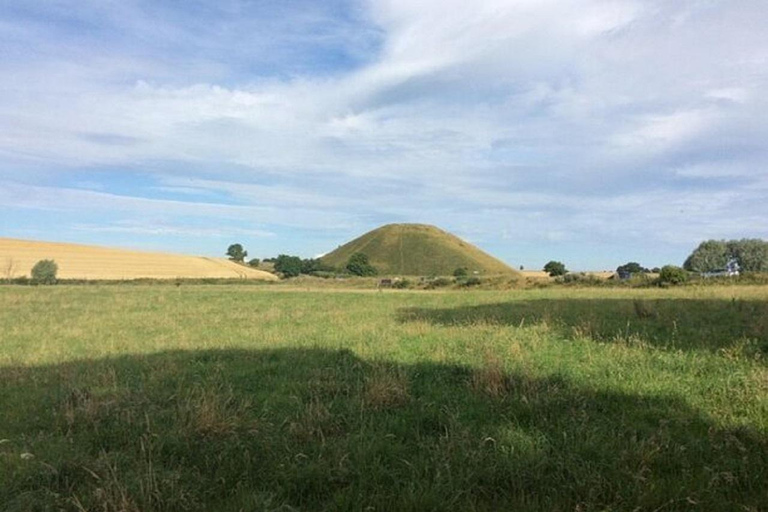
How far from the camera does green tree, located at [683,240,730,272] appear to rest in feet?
303

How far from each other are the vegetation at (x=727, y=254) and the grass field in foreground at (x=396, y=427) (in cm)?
8935

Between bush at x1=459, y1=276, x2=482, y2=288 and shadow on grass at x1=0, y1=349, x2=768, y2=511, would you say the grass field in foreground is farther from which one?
bush at x1=459, y1=276, x2=482, y2=288

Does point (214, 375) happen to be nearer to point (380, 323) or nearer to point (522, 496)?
point (522, 496)

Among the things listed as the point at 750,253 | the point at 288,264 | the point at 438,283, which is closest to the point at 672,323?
the point at 438,283

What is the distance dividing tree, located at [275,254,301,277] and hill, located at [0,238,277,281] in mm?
34689

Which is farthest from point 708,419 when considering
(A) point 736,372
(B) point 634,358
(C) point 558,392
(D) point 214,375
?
(D) point 214,375

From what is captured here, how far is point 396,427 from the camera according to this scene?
21.0 feet

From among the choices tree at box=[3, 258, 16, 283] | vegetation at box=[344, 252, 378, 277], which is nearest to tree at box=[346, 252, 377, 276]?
vegetation at box=[344, 252, 378, 277]

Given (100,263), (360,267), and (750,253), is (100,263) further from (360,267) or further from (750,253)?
(750,253)

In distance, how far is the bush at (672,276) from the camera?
49094 mm

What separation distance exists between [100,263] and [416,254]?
9680 cm

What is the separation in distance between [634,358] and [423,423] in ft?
17.1

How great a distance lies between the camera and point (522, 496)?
458 cm

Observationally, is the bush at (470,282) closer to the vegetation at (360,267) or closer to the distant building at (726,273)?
the distant building at (726,273)
